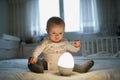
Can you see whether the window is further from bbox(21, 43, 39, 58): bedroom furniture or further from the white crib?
bbox(21, 43, 39, 58): bedroom furniture

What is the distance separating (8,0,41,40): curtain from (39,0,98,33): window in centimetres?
12

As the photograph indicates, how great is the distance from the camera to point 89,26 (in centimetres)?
351

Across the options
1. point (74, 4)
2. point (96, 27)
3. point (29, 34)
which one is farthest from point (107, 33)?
point (29, 34)

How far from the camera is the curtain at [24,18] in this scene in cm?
369

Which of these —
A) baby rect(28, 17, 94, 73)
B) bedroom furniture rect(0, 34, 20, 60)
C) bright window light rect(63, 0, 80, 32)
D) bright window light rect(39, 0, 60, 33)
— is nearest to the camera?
baby rect(28, 17, 94, 73)

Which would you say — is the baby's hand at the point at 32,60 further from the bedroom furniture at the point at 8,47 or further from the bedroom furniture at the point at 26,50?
the bedroom furniture at the point at 26,50

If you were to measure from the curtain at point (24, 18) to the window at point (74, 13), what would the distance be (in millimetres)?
116

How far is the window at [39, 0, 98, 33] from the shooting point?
11.5 feet

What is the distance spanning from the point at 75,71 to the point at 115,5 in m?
2.61

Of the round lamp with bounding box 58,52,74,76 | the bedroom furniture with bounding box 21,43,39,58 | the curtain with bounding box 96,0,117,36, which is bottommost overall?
the bedroom furniture with bounding box 21,43,39,58

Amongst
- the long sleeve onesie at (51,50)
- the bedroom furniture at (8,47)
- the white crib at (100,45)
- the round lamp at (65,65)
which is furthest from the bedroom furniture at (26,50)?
the round lamp at (65,65)

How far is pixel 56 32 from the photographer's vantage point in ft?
3.79

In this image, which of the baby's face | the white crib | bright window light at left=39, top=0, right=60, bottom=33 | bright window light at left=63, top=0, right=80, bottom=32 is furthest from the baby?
bright window light at left=39, top=0, right=60, bottom=33

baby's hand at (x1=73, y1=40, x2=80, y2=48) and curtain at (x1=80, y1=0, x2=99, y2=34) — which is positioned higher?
curtain at (x1=80, y1=0, x2=99, y2=34)
